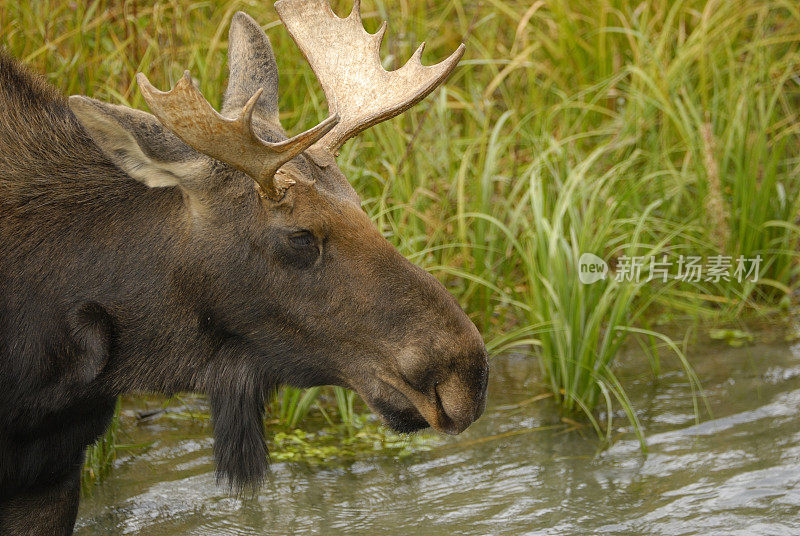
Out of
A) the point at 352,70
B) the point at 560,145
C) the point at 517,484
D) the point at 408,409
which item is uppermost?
the point at 352,70

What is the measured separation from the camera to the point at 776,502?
13.5 ft

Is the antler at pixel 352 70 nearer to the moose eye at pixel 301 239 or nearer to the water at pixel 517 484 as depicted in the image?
the moose eye at pixel 301 239

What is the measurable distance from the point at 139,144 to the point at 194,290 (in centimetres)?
45

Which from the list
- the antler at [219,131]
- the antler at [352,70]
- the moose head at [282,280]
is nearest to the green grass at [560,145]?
the antler at [352,70]

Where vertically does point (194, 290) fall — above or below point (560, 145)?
below

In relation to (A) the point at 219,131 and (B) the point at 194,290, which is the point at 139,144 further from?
(B) the point at 194,290

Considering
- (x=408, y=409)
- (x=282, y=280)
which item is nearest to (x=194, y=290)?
(x=282, y=280)

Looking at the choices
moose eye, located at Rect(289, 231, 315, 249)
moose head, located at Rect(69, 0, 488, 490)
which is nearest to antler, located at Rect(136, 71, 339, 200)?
moose head, located at Rect(69, 0, 488, 490)

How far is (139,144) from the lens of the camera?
284cm

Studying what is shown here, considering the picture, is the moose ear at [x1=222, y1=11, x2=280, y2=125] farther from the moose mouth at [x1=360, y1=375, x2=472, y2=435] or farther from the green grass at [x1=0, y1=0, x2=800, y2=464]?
the green grass at [x1=0, y1=0, x2=800, y2=464]

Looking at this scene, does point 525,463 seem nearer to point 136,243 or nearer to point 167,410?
point 167,410

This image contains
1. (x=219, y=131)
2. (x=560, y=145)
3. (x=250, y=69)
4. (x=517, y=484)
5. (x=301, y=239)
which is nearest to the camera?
(x=219, y=131)

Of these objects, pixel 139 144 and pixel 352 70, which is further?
pixel 352 70

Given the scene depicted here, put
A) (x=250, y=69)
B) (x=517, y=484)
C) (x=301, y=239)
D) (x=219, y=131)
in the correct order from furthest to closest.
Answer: (x=517, y=484) → (x=250, y=69) → (x=301, y=239) → (x=219, y=131)
